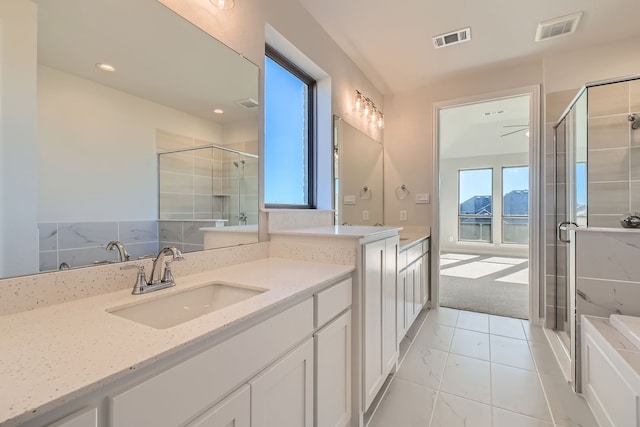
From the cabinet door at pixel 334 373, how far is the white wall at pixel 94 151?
3.01 ft

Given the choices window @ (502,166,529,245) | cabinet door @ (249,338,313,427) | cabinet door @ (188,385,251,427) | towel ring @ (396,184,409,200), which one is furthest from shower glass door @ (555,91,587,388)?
window @ (502,166,529,245)

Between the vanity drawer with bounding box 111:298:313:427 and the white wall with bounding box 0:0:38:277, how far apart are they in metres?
0.61

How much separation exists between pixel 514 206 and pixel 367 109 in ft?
17.1

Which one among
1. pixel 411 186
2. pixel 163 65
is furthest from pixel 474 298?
pixel 163 65

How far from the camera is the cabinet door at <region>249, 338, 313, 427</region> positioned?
87 centimetres

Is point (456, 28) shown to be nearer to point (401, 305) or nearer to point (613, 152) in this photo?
point (613, 152)

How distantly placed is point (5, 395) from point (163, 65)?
4.02ft

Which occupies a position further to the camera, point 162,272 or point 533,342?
point 533,342

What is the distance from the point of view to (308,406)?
1108mm

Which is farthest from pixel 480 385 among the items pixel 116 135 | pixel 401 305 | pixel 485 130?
pixel 485 130

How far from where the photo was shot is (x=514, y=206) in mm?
6402

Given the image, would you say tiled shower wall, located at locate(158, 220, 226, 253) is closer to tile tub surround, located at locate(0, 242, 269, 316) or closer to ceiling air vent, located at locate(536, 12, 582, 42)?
tile tub surround, located at locate(0, 242, 269, 316)

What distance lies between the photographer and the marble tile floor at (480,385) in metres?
1.56

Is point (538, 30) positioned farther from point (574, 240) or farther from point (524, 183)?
point (524, 183)
